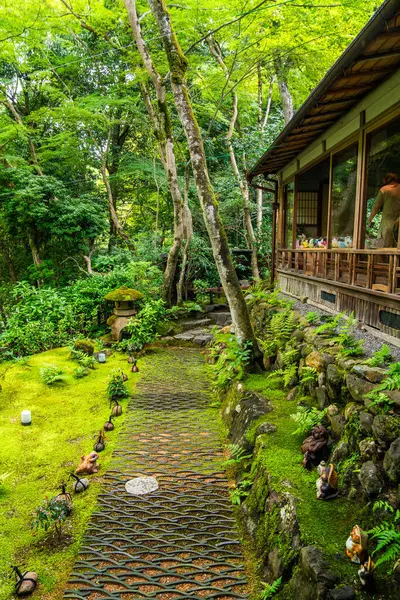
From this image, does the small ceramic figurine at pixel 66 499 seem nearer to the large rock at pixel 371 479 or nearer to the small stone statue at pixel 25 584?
the small stone statue at pixel 25 584

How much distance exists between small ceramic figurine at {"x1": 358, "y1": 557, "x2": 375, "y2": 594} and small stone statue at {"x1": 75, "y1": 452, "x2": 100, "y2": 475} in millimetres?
Result: 3816

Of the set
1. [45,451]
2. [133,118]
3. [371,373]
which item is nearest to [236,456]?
[371,373]

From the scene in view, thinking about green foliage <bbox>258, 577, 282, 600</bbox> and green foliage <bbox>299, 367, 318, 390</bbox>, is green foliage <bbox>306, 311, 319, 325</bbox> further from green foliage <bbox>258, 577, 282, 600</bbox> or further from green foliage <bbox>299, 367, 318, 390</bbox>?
green foliage <bbox>258, 577, 282, 600</bbox>

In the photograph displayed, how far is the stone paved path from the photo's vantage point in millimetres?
3658

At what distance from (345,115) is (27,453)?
25.8 ft

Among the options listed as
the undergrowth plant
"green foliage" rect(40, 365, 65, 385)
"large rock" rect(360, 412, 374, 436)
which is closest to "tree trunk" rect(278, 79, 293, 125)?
"green foliage" rect(40, 365, 65, 385)

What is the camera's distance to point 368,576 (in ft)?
8.87

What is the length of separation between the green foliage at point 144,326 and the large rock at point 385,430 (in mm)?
8673

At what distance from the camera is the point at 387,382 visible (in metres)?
3.52

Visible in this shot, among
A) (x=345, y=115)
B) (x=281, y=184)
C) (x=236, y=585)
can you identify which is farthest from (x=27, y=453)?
(x=281, y=184)

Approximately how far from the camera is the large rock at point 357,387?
3989 mm

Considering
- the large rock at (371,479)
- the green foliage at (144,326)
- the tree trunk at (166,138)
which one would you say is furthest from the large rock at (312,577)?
the tree trunk at (166,138)

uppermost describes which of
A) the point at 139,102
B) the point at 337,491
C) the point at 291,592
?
the point at 139,102

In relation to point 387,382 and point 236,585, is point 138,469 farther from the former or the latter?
point 387,382
